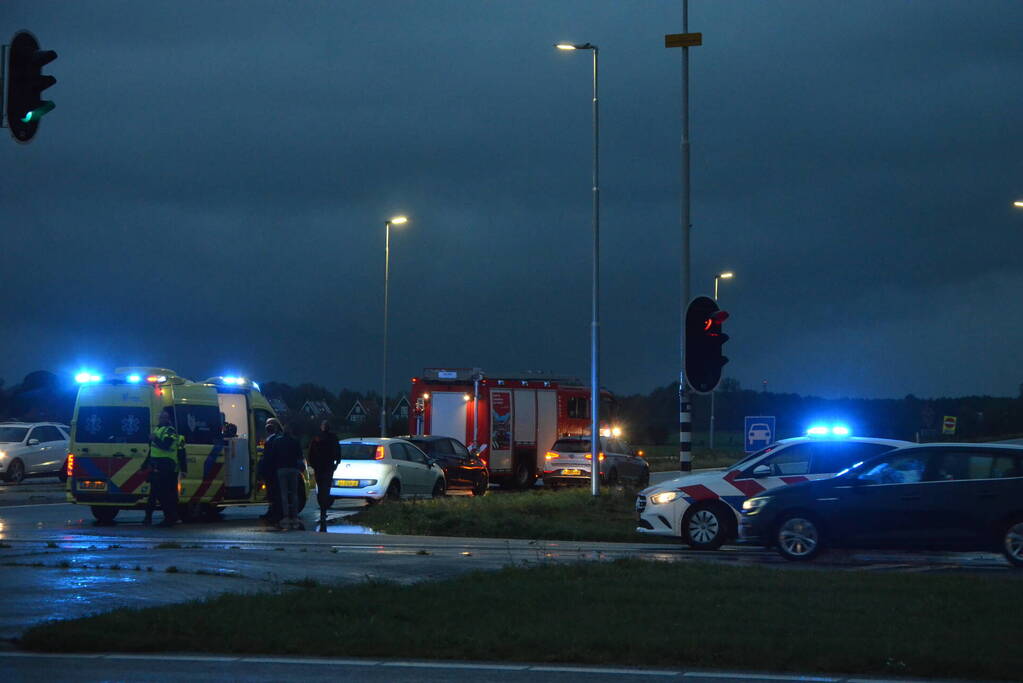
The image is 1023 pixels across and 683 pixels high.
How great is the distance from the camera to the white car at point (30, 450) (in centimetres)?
3884

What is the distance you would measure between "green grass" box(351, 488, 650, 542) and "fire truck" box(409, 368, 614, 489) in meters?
9.40

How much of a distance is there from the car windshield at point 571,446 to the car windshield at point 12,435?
16228 millimetres

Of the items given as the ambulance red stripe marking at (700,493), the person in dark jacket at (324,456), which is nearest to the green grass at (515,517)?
the person in dark jacket at (324,456)

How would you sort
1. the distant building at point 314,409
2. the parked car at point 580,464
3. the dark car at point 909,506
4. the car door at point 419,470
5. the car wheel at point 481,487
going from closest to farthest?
1. the dark car at point 909,506
2. the car door at point 419,470
3. the car wheel at point 481,487
4. the parked car at point 580,464
5. the distant building at point 314,409

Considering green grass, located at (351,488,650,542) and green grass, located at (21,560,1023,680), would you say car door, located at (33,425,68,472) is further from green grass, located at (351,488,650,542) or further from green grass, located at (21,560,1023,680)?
green grass, located at (21,560,1023,680)

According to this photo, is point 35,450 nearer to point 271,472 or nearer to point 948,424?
point 271,472

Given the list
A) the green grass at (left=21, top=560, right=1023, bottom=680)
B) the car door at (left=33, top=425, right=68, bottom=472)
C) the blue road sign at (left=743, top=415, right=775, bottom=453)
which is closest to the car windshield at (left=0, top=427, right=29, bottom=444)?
the car door at (left=33, top=425, right=68, bottom=472)

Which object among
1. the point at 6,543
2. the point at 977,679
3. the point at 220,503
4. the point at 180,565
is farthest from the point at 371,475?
the point at 977,679

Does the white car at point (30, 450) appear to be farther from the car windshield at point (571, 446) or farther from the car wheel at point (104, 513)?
the car wheel at point (104, 513)

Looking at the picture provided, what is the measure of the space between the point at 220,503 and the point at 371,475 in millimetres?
3821

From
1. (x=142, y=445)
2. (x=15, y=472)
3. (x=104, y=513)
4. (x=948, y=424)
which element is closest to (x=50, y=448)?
(x=15, y=472)

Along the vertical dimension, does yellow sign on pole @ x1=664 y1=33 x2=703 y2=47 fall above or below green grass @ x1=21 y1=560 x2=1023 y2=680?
above

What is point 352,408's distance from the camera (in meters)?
44.2

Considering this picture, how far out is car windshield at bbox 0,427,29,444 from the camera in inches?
1543
